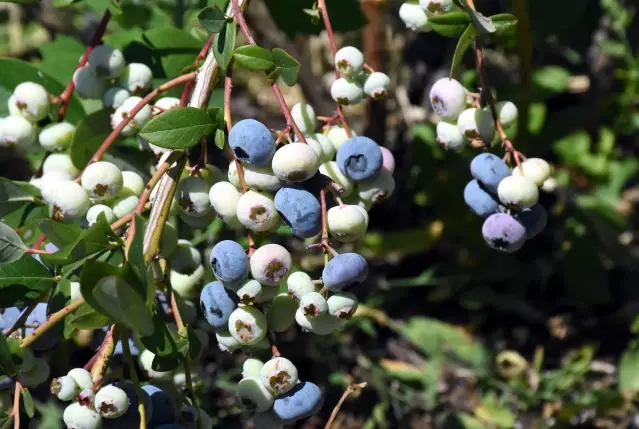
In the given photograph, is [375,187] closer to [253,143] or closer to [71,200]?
[253,143]

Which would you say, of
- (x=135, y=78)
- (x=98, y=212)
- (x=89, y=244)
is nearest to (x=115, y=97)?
(x=135, y=78)

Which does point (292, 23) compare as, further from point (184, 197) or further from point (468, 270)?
point (468, 270)

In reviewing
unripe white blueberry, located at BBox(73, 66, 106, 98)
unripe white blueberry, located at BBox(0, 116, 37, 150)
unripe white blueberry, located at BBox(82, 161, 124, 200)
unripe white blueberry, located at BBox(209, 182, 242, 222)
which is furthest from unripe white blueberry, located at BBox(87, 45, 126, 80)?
unripe white blueberry, located at BBox(209, 182, 242, 222)

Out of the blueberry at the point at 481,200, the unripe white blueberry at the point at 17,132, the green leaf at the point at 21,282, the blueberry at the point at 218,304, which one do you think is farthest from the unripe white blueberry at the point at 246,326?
the unripe white blueberry at the point at 17,132

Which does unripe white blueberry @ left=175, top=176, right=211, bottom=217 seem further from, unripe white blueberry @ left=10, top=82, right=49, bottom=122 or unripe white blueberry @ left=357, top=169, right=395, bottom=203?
unripe white blueberry @ left=10, top=82, right=49, bottom=122

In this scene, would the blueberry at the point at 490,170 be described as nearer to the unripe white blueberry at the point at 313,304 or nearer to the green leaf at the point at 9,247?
the unripe white blueberry at the point at 313,304

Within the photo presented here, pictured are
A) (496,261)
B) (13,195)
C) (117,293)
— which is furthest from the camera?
(496,261)
